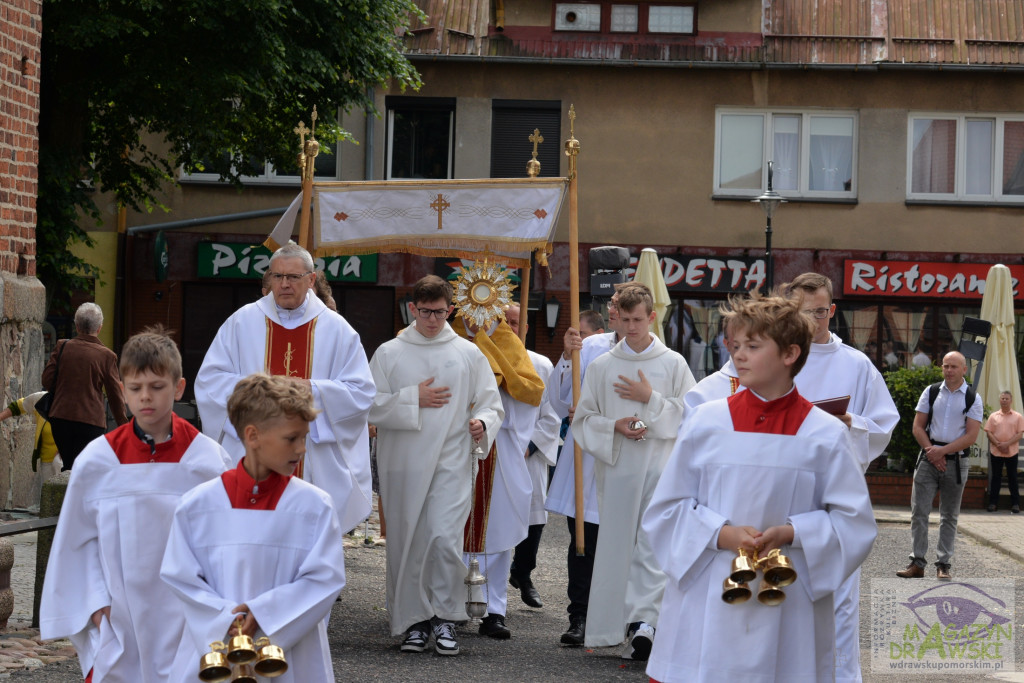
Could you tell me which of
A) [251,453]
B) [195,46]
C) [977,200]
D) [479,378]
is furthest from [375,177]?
[251,453]

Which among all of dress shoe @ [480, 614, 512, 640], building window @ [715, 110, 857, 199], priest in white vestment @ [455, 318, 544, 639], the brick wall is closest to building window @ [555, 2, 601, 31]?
building window @ [715, 110, 857, 199]

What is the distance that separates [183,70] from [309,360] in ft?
33.3

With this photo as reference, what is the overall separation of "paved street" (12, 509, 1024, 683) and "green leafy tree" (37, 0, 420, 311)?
7088 millimetres

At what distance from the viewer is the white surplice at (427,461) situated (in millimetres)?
7500

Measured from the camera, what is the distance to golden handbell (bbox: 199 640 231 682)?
3484mm

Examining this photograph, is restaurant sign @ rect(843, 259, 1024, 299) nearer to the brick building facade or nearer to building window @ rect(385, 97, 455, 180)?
building window @ rect(385, 97, 455, 180)

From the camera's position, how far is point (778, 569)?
12.8 feet

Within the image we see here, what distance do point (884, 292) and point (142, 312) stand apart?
12913 mm

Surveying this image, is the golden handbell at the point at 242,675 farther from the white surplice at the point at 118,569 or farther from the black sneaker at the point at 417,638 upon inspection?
the black sneaker at the point at 417,638

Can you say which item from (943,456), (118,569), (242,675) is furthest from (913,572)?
(242,675)

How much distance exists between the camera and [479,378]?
787 centimetres

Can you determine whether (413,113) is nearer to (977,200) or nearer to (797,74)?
(797,74)

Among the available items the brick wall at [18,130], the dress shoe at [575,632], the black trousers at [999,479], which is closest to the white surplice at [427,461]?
the dress shoe at [575,632]

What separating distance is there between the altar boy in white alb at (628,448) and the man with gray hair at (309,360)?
4.66 ft
